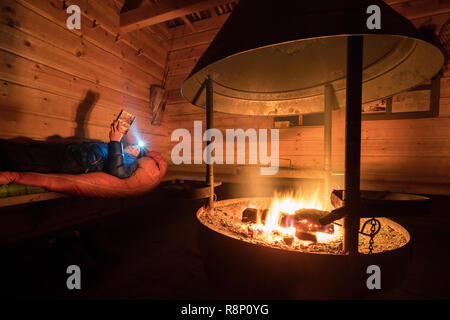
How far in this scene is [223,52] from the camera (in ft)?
3.20

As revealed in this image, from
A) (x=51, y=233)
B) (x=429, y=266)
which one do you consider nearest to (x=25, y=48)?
(x=51, y=233)

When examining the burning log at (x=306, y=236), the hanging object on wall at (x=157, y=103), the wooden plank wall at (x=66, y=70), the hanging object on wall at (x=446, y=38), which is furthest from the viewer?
the hanging object on wall at (x=157, y=103)

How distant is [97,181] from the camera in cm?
194

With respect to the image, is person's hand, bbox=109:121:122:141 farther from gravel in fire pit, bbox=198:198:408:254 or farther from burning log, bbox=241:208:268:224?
burning log, bbox=241:208:268:224

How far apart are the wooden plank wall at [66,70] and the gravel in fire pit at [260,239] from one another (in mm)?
2170

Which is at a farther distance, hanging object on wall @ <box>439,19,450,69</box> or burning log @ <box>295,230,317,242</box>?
hanging object on wall @ <box>439,19,450,69</box>

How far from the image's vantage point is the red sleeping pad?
158 cm

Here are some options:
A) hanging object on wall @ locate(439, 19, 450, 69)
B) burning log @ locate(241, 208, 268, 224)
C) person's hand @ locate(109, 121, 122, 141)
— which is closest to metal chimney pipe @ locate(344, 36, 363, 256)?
burning log @ locate(241, 208, 268, 224)

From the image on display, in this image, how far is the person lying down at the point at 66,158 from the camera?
1.58 metres

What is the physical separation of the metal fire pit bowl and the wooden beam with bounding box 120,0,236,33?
2.91m

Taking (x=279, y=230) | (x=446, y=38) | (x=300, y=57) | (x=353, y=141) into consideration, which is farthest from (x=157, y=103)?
(x=446, y=38)

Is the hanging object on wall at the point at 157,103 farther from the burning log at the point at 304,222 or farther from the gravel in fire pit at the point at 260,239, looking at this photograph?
the burning log at the point at 304,222

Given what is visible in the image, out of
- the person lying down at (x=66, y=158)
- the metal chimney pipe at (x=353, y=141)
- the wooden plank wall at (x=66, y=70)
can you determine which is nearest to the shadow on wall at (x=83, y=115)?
the wooden plank wall at (x=66, y=70)
